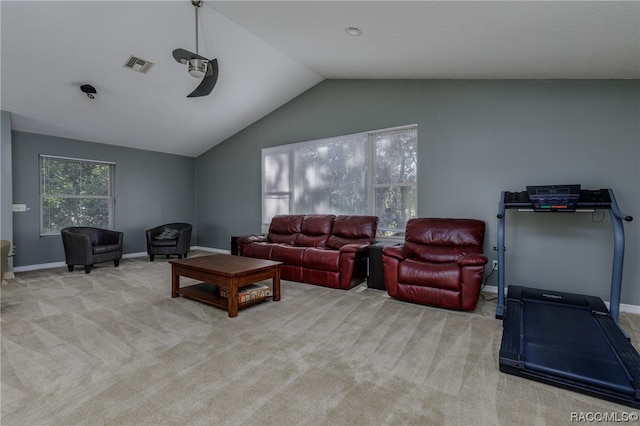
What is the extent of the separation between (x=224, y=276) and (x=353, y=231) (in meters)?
2.20

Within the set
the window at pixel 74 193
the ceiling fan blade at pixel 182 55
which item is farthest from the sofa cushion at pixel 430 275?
the window at pixel 74 193

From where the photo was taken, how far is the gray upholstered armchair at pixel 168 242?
5.91m

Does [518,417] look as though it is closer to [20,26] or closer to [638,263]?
[638,263]

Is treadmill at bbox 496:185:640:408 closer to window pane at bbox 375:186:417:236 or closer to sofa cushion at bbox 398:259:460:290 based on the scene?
sofa cushion at bbox 398:259:460:290

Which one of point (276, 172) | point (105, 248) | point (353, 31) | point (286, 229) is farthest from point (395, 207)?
point (105, 248)

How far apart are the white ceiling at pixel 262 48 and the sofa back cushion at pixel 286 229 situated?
2228 millimetres

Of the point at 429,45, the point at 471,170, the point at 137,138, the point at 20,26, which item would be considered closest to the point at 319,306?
the point at 471,170

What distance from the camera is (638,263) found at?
3.09m

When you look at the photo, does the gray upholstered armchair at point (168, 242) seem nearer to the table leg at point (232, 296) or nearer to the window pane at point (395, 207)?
the table leg at point (232, 296)

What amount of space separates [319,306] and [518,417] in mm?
2029

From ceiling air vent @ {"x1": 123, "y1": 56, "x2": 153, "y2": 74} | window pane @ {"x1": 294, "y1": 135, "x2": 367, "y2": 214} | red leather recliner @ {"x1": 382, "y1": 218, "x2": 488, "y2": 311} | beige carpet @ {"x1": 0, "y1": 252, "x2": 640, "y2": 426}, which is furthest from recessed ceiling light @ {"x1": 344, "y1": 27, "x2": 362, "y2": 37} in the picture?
beige carpet @ {"x1": 0, "y1": 252, "x2": 640, "y2": 426}

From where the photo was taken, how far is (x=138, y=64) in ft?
13.0

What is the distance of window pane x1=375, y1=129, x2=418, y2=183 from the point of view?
4.47 metres

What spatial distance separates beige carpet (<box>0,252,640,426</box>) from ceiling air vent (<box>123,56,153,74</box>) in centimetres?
298
